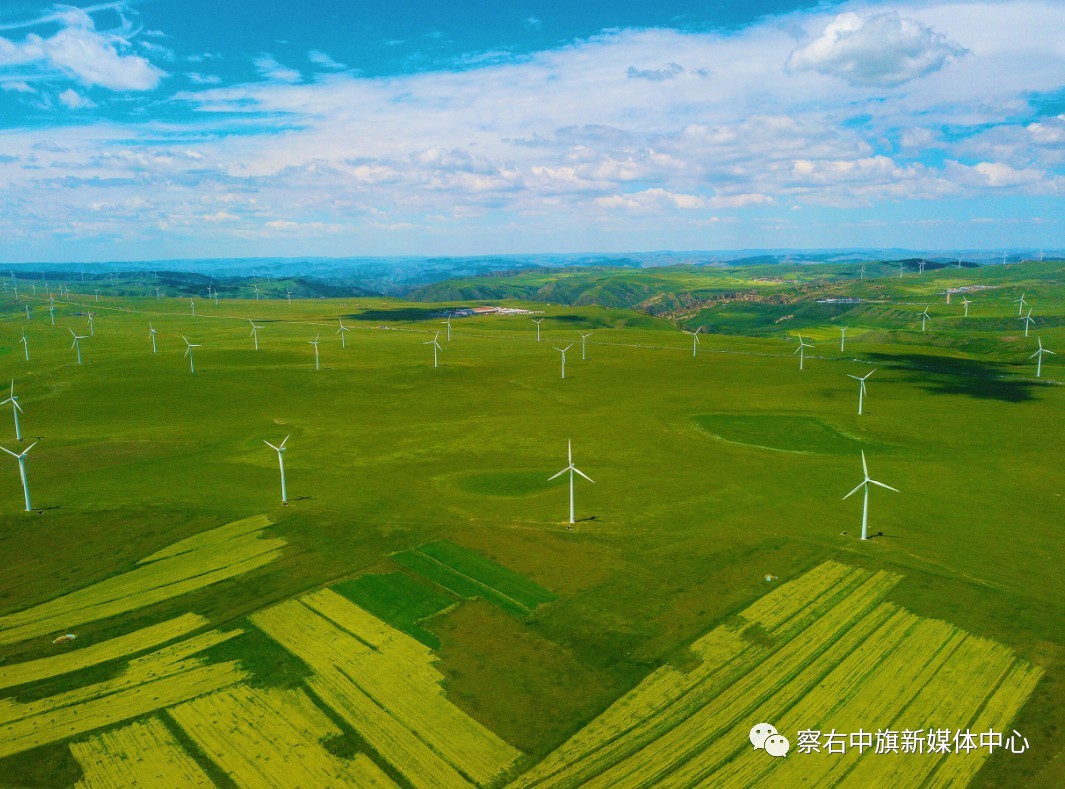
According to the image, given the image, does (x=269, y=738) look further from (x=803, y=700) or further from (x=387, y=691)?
(x=803, y=700)

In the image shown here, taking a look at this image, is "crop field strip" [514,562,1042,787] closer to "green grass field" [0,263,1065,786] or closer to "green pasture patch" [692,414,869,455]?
"green grass field" [0,263,1065,786]

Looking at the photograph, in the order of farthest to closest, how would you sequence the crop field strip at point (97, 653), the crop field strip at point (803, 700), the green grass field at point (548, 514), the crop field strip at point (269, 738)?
1. the green grass field at point (548, 514)
2. the crop field strip at point (97, 653)
3. the crop field strip at point (803, 700)
4. the crop field strip at point (269, 738)

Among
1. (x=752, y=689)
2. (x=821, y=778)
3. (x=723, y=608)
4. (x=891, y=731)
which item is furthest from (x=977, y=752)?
(x=723, y=608)

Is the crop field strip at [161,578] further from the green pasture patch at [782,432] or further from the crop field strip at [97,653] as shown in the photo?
the green pasture patch at [782,432]

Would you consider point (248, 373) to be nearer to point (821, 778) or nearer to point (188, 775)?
point (188, 775)

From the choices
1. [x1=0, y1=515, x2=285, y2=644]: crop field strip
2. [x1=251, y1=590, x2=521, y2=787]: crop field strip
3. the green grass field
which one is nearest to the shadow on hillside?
the green grass field

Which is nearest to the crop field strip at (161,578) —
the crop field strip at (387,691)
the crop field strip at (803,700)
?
the crop field strip at (387,691)

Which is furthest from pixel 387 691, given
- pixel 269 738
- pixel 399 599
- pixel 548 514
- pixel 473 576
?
pixel 548 514
